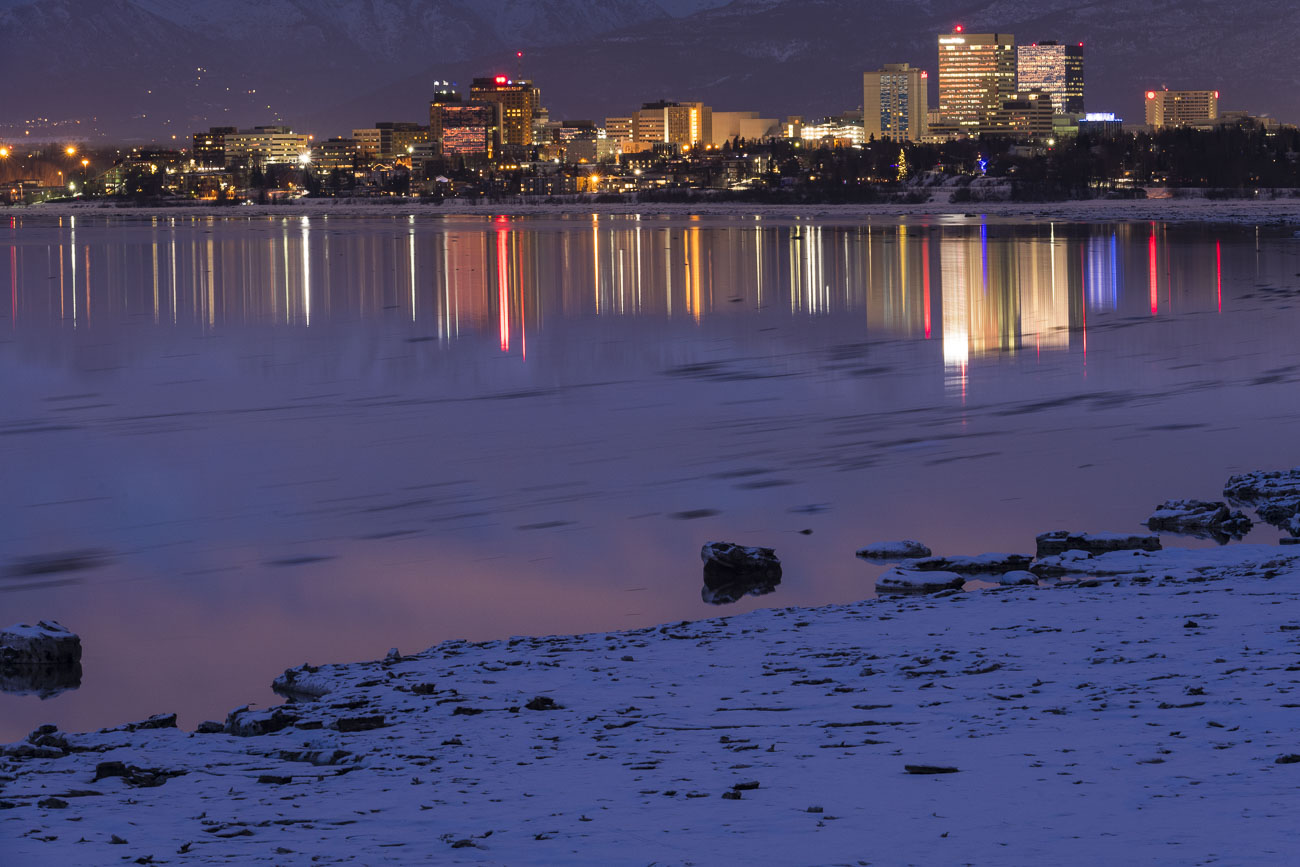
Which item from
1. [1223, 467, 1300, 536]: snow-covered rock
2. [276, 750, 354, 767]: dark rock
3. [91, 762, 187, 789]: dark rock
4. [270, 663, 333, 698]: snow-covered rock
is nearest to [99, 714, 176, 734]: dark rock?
[270, 663, 333, 698]: snow-covered rock

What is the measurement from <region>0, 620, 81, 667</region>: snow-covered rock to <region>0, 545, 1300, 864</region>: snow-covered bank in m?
1.79

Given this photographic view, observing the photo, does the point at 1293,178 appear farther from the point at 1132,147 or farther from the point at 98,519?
the point at 98,519

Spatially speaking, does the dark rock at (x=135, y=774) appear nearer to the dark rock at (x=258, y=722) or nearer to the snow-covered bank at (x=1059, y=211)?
the dark rock at (x=258, y=722)

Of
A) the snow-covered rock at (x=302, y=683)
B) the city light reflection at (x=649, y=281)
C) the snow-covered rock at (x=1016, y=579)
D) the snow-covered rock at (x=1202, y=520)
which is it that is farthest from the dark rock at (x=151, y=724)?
the city light reflection at (x=649, y=281)

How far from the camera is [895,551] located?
1279cm

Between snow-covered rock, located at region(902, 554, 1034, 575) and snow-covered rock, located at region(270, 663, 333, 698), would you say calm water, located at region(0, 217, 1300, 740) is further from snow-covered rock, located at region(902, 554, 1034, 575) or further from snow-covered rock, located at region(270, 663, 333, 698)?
snow-covered rock, located at region(902, 554, 1034, 575)

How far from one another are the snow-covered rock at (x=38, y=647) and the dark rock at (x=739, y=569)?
4435 millimetres

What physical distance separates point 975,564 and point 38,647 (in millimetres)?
6654

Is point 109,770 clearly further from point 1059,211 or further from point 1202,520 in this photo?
Answer: point 1059,211

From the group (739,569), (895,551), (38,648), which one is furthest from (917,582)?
(38,648)

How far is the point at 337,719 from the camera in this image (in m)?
8.32

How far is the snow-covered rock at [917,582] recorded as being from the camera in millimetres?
11500

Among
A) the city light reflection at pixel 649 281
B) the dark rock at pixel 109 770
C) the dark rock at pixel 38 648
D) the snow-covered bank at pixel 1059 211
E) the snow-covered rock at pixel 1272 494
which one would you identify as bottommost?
the dark rock at pixel 109 770

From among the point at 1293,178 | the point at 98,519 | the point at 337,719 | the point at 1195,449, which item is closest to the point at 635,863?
the point at 337,719
